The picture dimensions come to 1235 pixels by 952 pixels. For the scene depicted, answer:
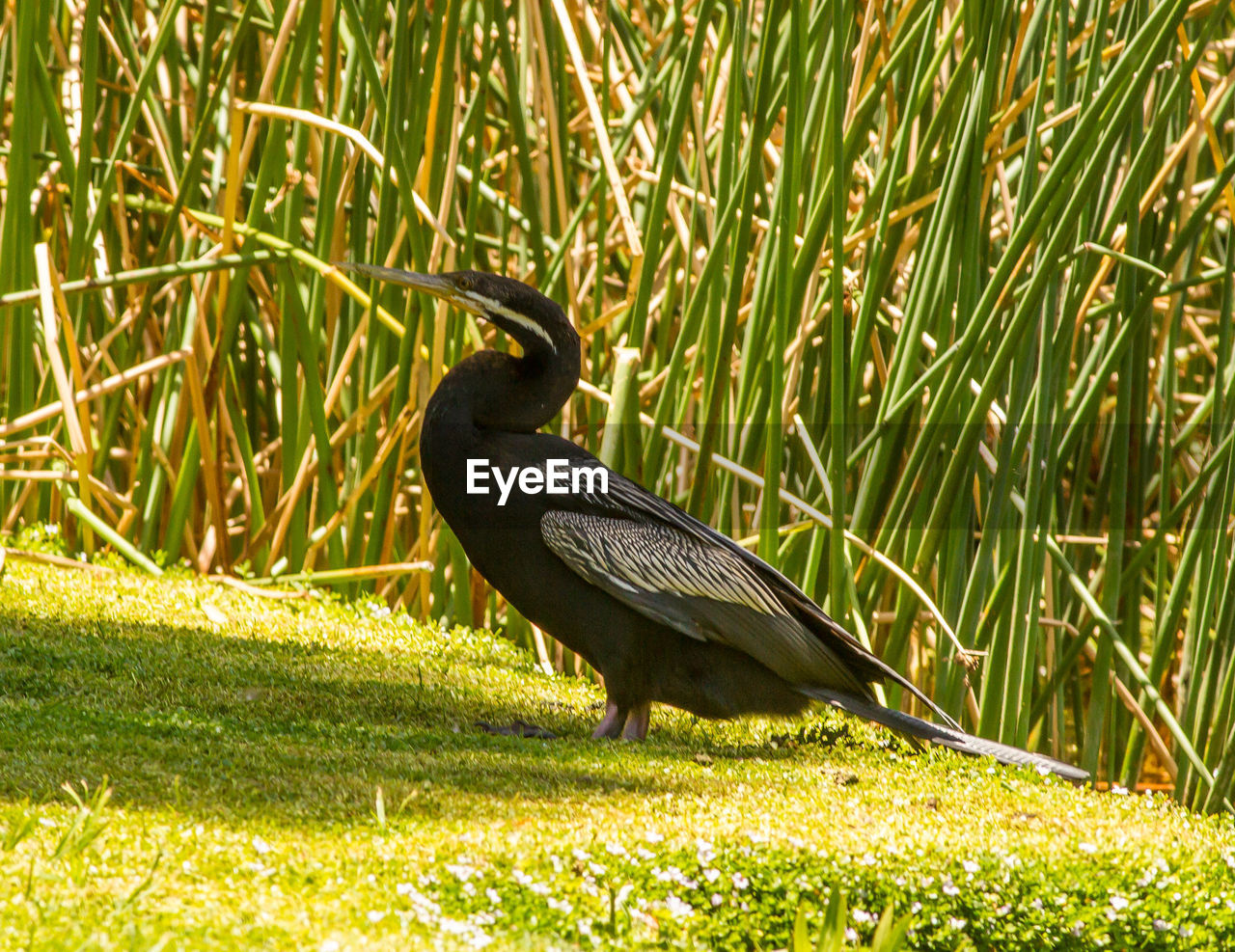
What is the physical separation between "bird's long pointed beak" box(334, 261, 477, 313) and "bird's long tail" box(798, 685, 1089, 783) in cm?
117

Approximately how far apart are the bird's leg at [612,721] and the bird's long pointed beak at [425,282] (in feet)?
3.13

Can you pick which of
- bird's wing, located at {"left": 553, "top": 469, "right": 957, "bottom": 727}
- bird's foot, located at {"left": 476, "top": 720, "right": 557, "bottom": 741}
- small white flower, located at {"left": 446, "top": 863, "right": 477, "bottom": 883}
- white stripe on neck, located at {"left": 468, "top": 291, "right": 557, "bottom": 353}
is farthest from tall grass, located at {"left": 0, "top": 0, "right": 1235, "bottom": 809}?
small white flower, located at {"left": 446, "top": 863, "right": 477, "bottom": 883}

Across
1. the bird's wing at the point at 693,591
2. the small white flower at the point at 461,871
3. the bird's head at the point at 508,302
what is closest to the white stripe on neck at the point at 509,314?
the bird's head at the point at 508,302

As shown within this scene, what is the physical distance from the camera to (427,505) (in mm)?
3566

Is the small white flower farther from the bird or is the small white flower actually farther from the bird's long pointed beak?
the bird's long pointed beak

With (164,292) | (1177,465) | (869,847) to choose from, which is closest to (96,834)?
(869,847)

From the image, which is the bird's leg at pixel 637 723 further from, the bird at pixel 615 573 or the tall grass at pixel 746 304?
the tall grass at pixel 746 304

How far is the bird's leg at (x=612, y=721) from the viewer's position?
9.16ft

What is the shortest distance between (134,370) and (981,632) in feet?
7.80

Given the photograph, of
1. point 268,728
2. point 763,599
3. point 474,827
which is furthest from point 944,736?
point 268,728

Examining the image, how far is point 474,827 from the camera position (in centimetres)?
205

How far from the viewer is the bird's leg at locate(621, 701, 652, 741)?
282 centimetres

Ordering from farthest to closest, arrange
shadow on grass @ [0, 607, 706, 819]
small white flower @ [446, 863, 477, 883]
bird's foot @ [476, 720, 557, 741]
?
bird's foot @ [476, 720, 557, 741]
shadow on grass @ [0, 607, 706, 819]
small white flower @ [446, 863, 477, 883]

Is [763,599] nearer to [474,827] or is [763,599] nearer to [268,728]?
[474,827]
